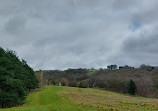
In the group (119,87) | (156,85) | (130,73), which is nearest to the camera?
(156,85)

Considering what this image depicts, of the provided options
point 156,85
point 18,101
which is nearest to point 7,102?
point 18,101

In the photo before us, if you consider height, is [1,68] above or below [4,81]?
above

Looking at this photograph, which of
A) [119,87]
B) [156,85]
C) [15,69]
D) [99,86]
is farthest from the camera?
[99,86]

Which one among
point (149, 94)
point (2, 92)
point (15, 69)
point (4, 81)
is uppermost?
point (15, 69)

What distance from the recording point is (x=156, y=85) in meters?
78.4

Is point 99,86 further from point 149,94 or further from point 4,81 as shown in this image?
point 4,81

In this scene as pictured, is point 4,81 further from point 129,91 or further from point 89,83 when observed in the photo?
point 89,83

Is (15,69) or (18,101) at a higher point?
(15,69)

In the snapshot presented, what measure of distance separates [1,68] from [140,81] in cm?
7394

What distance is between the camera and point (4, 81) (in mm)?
24312

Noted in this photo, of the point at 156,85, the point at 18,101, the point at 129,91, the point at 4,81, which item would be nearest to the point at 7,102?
the point at 18,101

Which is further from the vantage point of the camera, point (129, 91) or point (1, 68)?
point (129, 91)

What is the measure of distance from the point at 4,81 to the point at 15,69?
453 centimetres

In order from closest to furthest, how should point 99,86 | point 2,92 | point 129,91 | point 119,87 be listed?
point 2,92 < point 129,91 < point 119,87 < point 99,86
